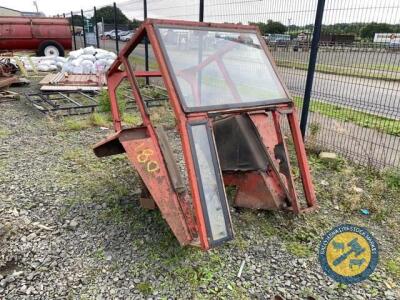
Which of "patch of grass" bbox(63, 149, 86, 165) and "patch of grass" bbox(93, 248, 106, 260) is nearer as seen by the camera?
"patch of grass" bbox(93, 248, 106, 260)

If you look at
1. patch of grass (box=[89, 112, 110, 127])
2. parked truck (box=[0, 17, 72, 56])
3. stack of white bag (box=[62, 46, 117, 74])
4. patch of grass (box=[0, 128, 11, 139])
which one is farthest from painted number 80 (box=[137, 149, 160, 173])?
parked truck (box=[0, 17, 72, 56])

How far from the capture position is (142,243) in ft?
8.35

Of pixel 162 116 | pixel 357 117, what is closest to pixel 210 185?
pixel 162 116

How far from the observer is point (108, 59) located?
10055 mm

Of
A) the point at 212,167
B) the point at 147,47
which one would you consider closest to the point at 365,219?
the point at 212,167

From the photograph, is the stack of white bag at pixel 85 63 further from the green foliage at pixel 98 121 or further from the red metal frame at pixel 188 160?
the red metal frame at pixel 188 160

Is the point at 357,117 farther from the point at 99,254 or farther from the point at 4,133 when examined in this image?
the point at 4,133

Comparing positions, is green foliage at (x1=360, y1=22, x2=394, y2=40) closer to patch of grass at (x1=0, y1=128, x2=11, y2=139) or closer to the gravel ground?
the gravel ground

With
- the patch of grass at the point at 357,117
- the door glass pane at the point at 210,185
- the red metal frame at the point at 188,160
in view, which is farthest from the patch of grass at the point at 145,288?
the patch of grass at the point at 357,117

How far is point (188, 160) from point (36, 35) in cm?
1382

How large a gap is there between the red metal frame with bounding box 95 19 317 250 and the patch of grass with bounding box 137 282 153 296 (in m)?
0.34

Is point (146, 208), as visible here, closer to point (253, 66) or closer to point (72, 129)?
point (253, 66)

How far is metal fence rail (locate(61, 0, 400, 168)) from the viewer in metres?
3.80

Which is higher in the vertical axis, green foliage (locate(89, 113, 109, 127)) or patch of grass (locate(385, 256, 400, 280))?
green foliage (locate(89, 113, 109, 127))
